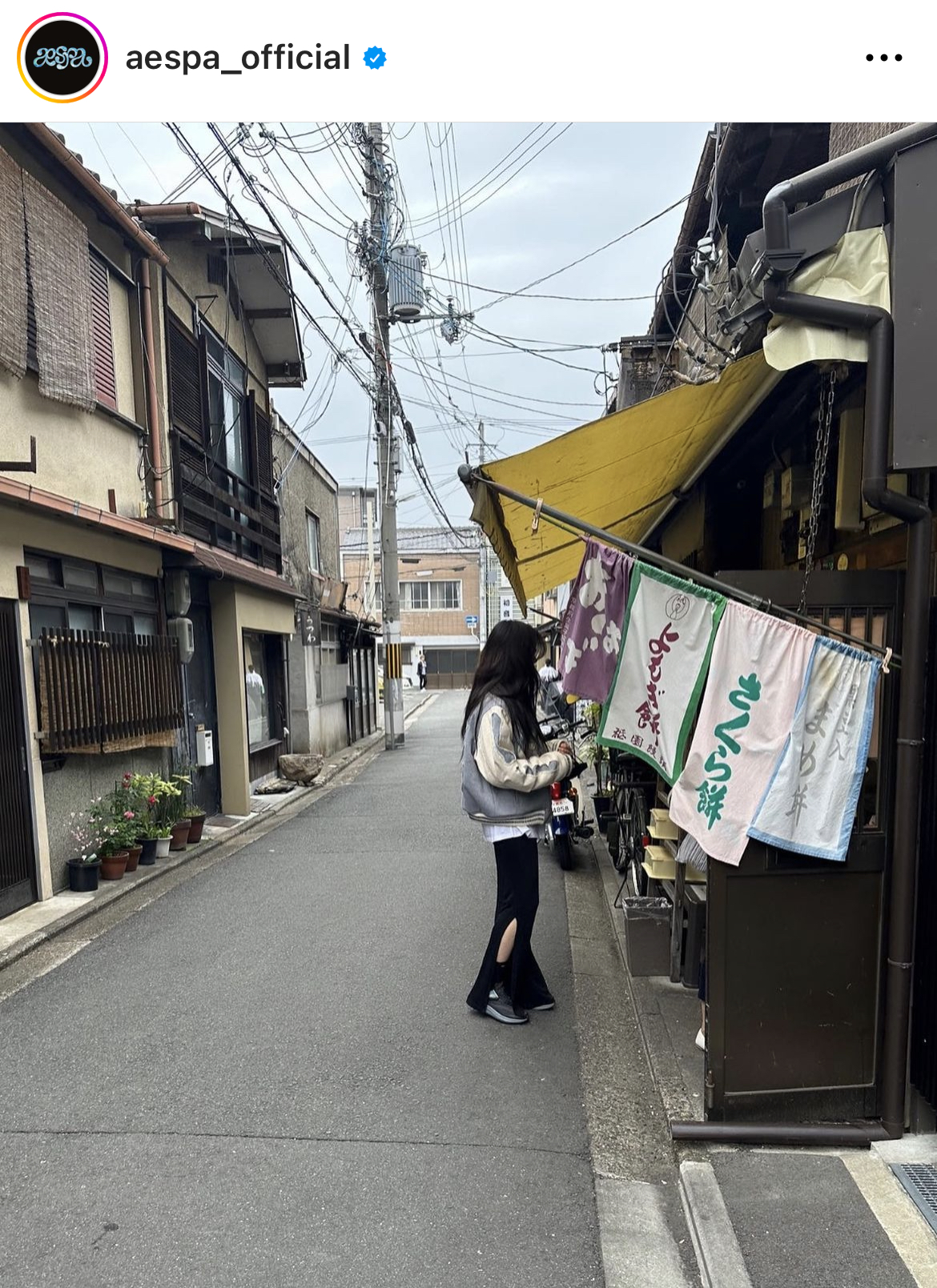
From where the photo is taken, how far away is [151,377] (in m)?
9.07

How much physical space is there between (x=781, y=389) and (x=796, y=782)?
2307 millimetres

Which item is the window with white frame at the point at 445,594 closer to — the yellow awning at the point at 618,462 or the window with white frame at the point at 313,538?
the window with white frame at the point at 313,538

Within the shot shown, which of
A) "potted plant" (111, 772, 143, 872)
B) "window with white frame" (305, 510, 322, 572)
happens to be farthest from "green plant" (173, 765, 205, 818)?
"window with white frame" (305, 510, 322, 572)

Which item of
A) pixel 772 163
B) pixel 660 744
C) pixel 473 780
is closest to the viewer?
pixel 660 744

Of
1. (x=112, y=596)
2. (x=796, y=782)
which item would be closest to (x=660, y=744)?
(x=796, y=782)

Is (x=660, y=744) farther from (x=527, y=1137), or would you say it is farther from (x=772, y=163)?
(x=772, y=163)

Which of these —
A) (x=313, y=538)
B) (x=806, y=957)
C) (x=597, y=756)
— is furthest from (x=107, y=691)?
(x=313, y=538)

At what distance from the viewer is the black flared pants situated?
13.9 feet

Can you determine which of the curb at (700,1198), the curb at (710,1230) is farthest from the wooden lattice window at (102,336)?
the curb at (710,1230)

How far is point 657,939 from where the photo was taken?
4453 mm

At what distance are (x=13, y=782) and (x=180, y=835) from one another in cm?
265

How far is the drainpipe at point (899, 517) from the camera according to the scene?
2873mm

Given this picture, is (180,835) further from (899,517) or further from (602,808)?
(899,517)

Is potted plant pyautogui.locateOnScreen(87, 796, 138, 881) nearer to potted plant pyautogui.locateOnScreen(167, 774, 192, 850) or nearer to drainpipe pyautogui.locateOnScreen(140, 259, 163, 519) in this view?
potted plant pyautogui.locateOnScreen(167, 774, 192, 850)
